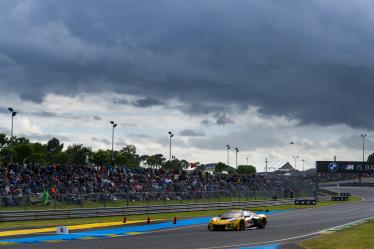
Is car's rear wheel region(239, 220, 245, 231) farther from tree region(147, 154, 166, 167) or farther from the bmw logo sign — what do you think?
tree region(147, 154, 166, 167)

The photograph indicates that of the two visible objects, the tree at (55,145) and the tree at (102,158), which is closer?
the tree at (102,158)

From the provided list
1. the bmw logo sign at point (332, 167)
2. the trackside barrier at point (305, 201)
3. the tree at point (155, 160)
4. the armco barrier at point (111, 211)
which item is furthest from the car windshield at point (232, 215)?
the tree at point (155, 160)

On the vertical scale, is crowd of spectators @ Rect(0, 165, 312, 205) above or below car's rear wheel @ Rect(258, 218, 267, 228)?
above

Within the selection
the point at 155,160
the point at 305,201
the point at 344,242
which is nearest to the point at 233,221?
the point at 344,242

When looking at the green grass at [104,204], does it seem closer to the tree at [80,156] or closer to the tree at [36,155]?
the tree at [36,155]

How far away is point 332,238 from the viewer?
23688mm

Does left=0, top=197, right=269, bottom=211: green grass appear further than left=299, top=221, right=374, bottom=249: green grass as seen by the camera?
Yes

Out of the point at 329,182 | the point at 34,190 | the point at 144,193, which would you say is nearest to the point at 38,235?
the point at 34,190

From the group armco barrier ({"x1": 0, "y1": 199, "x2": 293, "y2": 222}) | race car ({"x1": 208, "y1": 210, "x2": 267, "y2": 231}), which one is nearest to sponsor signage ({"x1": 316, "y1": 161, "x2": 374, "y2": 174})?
armco barrier ({"x1": 0, "y1": 199, "x2": 293, "y2": 222})

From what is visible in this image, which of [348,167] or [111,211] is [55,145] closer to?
[348,167]

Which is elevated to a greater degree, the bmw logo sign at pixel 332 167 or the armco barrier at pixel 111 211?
the bmw logo sign at pixel 332 167

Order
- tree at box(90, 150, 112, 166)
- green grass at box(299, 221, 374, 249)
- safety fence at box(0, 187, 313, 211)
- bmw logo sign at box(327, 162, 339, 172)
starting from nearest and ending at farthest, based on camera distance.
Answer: green grass at box(299, 221, 374, 249)
safety fence at box(0, 187, 313, 211)
bmw logo sign at box(327, 162, 339, 172)
tree at box(90, 150, 112, 166)

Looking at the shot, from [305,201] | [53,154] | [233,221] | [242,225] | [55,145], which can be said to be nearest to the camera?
[233,221]

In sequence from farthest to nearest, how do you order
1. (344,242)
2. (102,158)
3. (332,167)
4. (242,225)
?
(102,158), (332,167), (242,225), (344,242)
